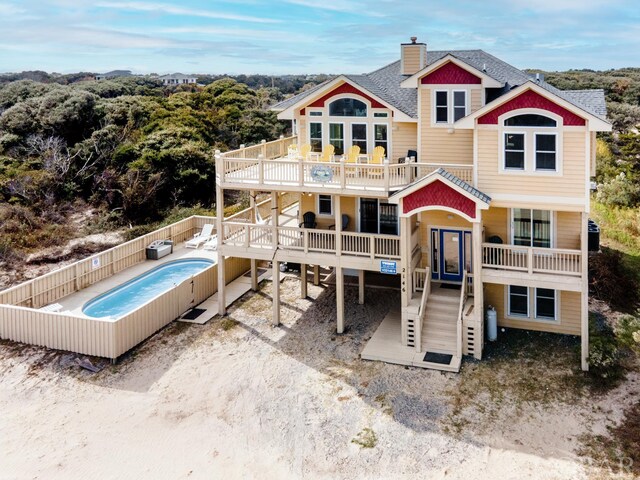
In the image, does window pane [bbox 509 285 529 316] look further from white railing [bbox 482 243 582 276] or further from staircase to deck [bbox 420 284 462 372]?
staircase to deck [bbox 420 284 462 372]

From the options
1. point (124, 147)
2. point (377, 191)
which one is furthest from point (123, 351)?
point (124, 147)

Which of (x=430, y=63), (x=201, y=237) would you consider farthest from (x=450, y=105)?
(x=201, y=237)

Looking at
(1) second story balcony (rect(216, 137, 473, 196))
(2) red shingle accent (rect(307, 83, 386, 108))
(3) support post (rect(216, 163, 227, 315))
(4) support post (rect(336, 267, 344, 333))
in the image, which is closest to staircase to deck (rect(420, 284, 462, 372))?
(4) support post (rect(336, 267, 344, 333))

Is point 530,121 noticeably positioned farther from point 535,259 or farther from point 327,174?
point 327,174

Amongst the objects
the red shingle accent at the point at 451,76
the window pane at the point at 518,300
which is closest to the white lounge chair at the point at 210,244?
the red shingle accent at the point at 451,76

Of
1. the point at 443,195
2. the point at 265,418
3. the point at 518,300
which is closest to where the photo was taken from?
the point at 265,418
